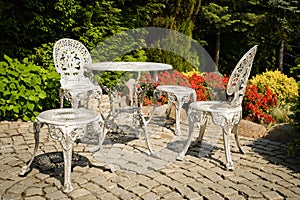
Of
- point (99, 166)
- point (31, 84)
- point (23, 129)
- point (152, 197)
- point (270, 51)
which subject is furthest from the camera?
point (270, 51)

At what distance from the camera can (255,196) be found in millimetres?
2918

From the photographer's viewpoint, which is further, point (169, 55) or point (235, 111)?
point (169, 55)

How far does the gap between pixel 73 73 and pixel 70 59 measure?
29cm

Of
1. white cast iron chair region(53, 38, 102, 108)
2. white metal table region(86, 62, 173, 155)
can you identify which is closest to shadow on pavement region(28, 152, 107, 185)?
white metal table region(86, 62, 173, 155)

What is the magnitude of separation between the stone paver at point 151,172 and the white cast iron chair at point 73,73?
70 centimetres

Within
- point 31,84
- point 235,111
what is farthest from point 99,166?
point 31,84

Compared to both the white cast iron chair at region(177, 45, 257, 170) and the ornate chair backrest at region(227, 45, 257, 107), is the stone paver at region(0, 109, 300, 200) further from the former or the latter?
the ornate chair backrest at region(227, 45, 257, 107)

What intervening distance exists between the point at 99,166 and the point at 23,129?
1747mm

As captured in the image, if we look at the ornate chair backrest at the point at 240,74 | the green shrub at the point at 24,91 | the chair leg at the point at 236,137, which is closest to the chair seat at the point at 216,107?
the ornate chair backrest at the point at 240,74

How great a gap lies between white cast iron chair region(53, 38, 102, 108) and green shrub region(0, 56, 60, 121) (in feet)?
1.28

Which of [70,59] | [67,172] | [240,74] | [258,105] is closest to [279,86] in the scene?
[258,105]

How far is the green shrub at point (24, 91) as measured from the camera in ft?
16.0

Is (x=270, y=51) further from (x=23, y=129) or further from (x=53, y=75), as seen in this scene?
(x=23, y=129)

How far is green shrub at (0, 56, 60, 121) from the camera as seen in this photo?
4877 mm
